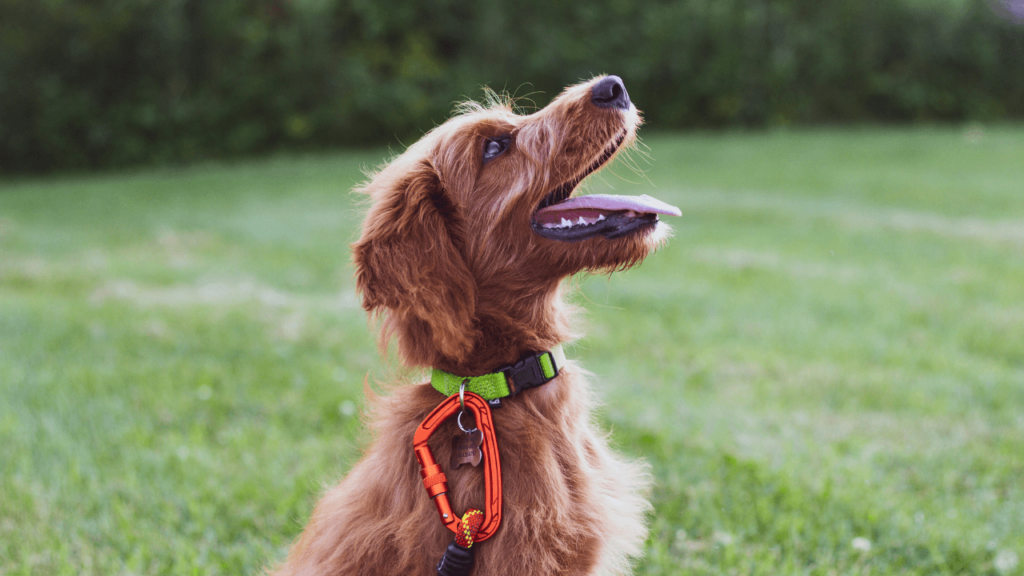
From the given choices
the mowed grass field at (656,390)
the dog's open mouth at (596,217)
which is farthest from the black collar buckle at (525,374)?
the mowed grass field at (656,390)

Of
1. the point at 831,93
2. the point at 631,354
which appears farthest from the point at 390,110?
the point at 631,354

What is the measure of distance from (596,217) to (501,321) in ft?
1.38

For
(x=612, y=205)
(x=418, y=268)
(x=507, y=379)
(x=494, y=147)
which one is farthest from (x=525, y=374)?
(x=494, y=147)

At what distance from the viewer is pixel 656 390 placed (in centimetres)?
504

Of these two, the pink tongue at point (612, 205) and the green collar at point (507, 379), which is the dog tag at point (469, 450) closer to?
the green collar at point (507, 379)

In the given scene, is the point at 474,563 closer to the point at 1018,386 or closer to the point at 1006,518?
the point at 1006,518

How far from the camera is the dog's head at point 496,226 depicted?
227 cm

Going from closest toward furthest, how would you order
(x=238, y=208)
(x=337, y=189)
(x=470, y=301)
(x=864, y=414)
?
(x=470, y=301) → (x=864, y=414) → (x=238, y=208) → (x=337, y=189)

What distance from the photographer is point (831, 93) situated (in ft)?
71.0

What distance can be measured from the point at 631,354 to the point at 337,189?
32.2 ft

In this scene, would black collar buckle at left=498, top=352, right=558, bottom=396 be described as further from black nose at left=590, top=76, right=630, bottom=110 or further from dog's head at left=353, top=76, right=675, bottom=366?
black nose at left=590, top=76, right=630, bottom=110

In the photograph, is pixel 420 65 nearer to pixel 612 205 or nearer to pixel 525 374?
pixel 612 205

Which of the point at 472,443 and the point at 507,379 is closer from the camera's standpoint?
the point at 472,443

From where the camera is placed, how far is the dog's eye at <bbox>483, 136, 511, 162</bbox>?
2500mm
